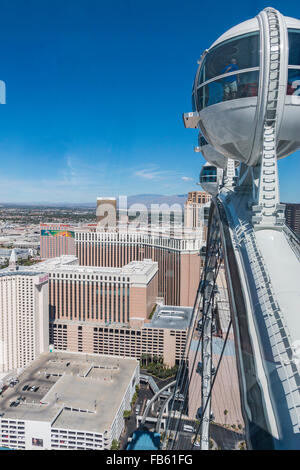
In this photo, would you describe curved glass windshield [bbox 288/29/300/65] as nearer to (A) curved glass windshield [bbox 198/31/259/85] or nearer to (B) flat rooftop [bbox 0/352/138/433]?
(A) curved glass windshield [bbox 198/31/259/85]

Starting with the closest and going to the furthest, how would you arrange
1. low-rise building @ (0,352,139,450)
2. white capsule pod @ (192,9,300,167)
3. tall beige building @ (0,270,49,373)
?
1. white capsule pod @ (192,9,300,167)
2. low-rise building @ (0,352,139,450)
3. tall beige building @ (0,270,49,373)

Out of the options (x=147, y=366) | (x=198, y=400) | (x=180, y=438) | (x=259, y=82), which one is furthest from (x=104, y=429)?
(x=259, y=82)

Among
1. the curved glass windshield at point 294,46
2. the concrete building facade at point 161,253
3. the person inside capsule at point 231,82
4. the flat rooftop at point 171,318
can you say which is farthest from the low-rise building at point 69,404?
the curved glass windshield at point 294,46

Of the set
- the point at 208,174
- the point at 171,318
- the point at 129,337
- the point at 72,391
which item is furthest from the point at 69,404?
the point at 208,174

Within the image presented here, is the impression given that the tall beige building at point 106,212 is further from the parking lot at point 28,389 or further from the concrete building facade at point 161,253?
the parking lot at point 28,389

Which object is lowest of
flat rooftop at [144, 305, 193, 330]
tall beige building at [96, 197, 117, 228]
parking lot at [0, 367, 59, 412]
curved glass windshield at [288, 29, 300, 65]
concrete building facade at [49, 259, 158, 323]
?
parking lot at [0, 367, 59, 412]

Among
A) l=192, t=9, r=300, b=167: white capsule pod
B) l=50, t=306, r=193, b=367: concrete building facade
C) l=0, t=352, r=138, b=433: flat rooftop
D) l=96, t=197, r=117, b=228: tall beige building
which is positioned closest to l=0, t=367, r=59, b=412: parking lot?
l=0, t=352, r=138, b=433: flat rooftop
